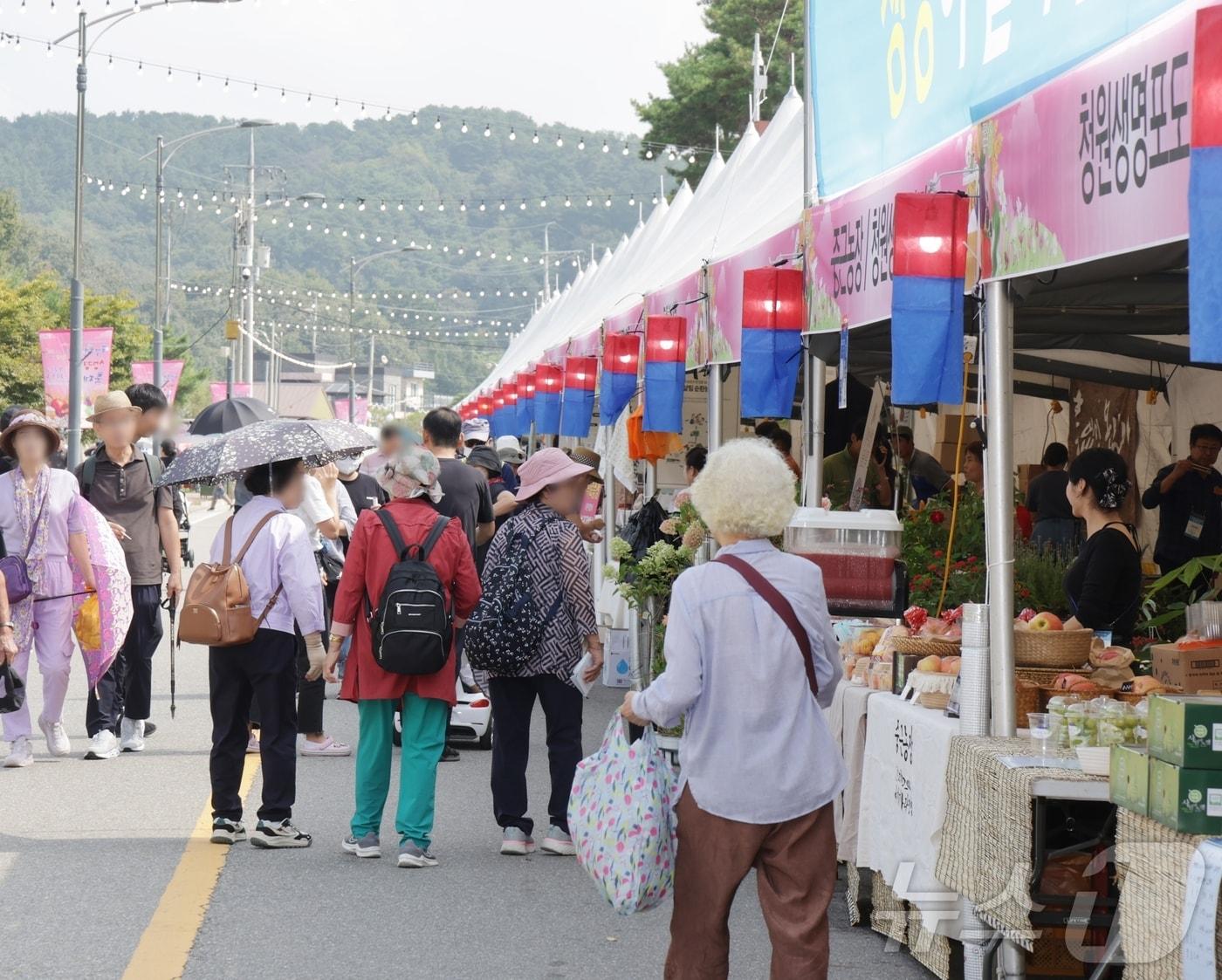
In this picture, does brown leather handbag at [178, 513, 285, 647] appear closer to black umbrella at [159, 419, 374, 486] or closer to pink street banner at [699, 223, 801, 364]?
black umbrella at [159, 419, 374, 486]

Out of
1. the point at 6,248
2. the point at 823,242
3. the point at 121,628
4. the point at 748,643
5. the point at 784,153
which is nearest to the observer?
the point at 748,643

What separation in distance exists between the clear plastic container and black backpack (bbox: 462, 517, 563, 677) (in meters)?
1.29

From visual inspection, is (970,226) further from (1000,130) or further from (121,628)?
(121,628)

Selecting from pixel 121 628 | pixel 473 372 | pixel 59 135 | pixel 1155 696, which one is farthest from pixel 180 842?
pixel 473 372

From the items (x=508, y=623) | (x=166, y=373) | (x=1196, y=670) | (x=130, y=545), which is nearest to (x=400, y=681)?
(x=508, y=623)

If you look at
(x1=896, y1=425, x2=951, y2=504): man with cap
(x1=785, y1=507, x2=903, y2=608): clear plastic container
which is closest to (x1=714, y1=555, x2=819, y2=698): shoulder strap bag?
(x1=785, y1=507, x2=903, y2=608): clear plastic container

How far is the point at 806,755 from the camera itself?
4.48 meters

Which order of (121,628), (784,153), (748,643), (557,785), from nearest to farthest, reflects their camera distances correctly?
(748,643) → (557,785) → (121,628) → (784,153)

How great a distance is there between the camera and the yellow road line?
5660 millimetres

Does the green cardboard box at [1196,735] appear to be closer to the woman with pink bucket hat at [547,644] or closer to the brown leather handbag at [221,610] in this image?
the woman with pink bucket hat at [547,644]

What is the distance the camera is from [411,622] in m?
6.98

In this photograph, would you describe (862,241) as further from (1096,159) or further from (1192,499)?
(1192,499)

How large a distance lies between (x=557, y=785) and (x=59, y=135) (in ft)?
365

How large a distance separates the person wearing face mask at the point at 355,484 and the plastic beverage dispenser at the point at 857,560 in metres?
5.18
